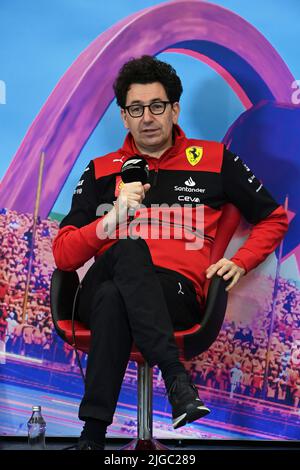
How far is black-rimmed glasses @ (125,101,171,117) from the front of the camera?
2660mm

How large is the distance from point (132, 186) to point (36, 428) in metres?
1.24

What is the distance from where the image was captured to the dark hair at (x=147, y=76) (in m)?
2.69

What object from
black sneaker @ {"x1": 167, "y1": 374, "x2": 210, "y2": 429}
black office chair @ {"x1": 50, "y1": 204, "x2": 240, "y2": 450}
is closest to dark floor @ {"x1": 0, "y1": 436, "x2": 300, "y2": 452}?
black office chair @ {"x1": 50, "y1": 204, "x2": 240, "y2": 450}

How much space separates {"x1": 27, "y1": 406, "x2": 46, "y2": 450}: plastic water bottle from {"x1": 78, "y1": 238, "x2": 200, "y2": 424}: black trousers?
0.82 meters

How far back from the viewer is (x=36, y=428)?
288cm

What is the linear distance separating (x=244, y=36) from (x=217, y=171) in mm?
739

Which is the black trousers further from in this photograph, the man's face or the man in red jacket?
the man's face

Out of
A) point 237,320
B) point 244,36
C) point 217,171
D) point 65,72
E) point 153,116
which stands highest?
point 244,36

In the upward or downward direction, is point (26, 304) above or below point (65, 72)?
below
